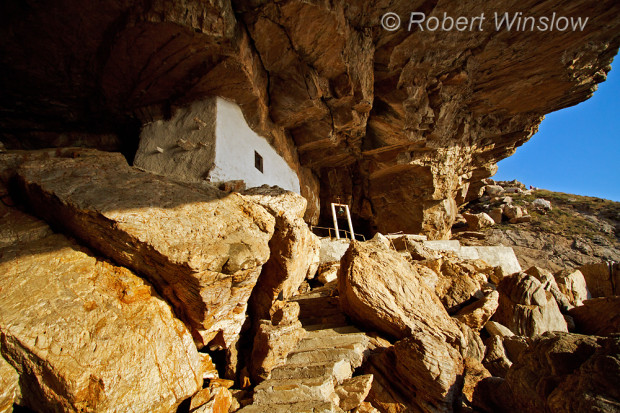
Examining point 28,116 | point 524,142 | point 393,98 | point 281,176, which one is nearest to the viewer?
point 28,116

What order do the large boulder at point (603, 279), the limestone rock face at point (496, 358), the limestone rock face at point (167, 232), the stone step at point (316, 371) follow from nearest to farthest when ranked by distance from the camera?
the limestone rock face at point (167, 232)
the stone step at point (316, 371)
the limestone rock face at point (496, 358)
the large boulder at point (603, 279)

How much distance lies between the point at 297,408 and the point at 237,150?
6022 millimetres

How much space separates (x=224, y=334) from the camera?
4.14 m

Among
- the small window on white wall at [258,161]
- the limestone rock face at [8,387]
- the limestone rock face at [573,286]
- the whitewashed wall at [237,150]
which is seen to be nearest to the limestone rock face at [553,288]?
the limestone rock face at [573,286]

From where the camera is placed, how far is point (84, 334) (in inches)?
118

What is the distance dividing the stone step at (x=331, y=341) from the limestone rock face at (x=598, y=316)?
180 inches

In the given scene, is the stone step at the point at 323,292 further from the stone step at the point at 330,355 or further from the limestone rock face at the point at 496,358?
the limestone rock face at the point at 496,358

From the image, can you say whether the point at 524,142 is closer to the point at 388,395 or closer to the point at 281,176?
the point at 281,176

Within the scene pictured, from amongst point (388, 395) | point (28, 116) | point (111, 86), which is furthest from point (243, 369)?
point (28, 116)

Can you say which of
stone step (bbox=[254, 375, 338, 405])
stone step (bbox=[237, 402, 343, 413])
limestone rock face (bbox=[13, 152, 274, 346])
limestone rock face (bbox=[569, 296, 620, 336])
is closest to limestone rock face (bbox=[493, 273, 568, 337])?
limestone rock face (bbox=[569, 296, 620, 336])

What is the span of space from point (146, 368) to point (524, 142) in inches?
776

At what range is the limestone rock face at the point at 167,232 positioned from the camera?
3.56 m

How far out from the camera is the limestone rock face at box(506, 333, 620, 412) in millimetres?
2194

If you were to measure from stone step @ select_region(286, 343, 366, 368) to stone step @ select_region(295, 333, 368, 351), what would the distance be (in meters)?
0.11
